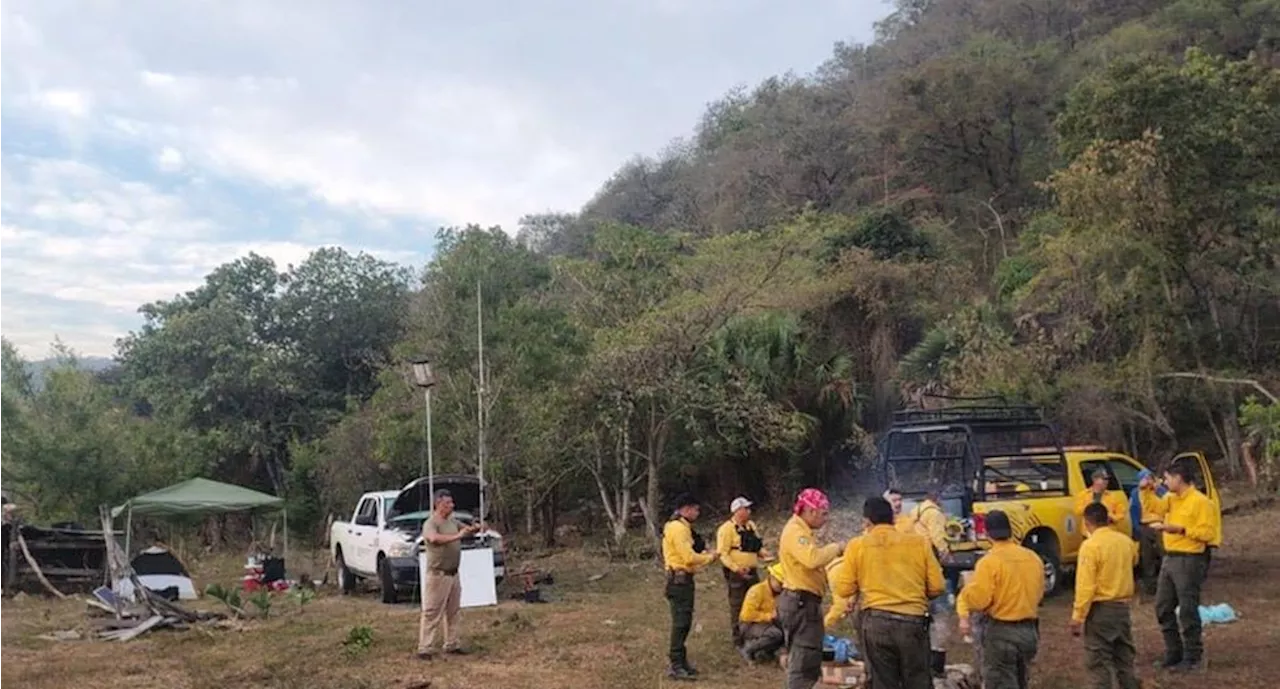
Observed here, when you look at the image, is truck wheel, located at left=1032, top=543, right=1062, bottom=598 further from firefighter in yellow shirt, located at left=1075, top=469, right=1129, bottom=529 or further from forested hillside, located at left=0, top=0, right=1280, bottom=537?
forested hillside, located at left=0, top=0, right=1280, bottom=537

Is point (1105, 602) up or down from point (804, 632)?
up

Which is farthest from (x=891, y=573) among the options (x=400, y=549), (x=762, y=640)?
(x=400, y=549)

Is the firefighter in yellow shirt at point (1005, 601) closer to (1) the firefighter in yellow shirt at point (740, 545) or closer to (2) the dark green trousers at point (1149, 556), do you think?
(1) the firefighter in yellow shirt at point (740, 545)

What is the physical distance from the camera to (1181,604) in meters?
7.73

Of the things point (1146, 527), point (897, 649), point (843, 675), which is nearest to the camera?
point (897, 649)

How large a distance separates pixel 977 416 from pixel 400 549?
7.28 metres

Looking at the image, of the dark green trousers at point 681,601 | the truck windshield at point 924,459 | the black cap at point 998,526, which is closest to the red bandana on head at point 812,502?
the black cap at point 998,526

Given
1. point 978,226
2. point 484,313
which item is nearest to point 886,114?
point 978,226

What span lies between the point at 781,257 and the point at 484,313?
21.6 ft

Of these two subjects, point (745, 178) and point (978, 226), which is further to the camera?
point (745, 178)

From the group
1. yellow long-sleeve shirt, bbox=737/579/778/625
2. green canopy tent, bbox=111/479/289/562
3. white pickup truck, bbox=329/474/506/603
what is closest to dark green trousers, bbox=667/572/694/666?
yellow long-sleeve shirt, bbox=737/579/778/625

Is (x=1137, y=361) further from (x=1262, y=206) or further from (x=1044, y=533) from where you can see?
(x=1044, y=533)

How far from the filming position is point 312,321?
3139 centimetres

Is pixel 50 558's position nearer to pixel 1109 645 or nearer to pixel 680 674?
pixel 680 674
